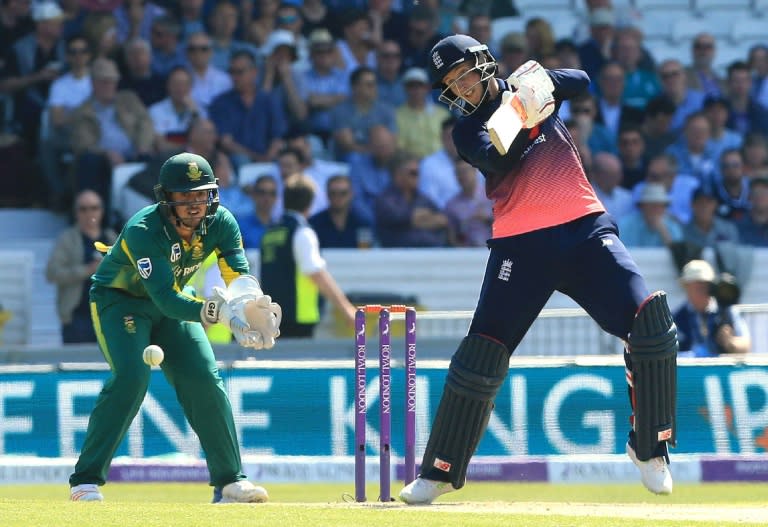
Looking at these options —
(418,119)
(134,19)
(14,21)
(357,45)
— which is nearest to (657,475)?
(418,119)

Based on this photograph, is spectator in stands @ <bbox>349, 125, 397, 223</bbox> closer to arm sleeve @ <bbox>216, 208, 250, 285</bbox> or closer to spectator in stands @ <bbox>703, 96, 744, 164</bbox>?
spectator in stands @ <bbox>703, 96, 744, 164</bbox>

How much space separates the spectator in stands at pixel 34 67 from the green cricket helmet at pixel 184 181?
7.56 m

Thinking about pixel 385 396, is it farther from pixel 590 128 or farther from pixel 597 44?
pixel 597 44

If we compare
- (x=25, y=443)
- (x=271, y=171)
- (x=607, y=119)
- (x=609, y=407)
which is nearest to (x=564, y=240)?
(x=609, y=407)

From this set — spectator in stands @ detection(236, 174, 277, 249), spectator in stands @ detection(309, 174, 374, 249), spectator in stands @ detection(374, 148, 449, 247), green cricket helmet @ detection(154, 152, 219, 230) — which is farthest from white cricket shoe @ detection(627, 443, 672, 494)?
spectator in stands @ detection(374, 148, 449, 247)

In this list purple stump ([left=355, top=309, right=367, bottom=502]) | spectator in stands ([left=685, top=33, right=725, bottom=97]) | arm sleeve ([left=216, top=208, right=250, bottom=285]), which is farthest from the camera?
spectator in stands ([left=685, top=33, right=725, bottom=97])

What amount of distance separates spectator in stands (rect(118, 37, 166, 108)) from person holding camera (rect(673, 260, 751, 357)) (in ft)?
19.5

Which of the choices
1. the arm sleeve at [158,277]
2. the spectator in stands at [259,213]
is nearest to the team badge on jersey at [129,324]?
the arm sleeve at [158,277]

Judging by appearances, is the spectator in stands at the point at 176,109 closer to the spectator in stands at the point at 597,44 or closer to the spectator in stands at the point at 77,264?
the spectator in stands at the point at 77,264

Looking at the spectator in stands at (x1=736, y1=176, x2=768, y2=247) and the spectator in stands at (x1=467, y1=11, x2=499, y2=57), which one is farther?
the spectator in stands at (x1=467, y1=11, x2=499, y2=57)

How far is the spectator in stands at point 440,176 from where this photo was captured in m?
14.6

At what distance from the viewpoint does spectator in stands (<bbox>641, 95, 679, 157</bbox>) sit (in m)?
15.8

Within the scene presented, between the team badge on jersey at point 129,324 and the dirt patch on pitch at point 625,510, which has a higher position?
the team badge on jersey at point 129,324

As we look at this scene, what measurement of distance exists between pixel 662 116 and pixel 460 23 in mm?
2494
